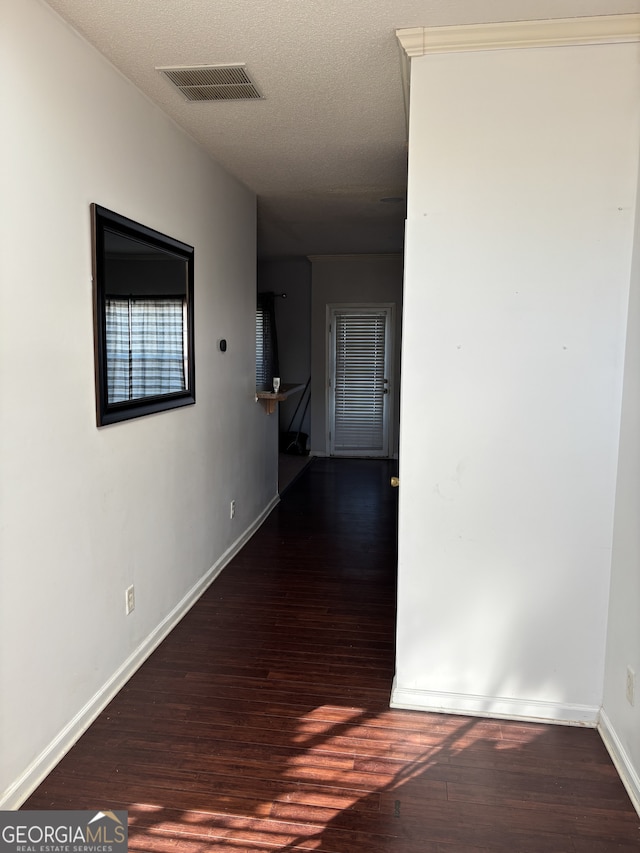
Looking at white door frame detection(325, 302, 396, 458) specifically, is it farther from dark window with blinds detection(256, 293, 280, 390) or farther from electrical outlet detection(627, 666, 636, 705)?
electrical outlet detection(627, 666, 636, 705)

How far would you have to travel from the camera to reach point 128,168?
263 cm

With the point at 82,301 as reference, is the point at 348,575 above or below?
below

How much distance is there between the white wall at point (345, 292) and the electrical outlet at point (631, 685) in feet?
19.4

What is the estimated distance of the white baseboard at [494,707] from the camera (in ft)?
7.83

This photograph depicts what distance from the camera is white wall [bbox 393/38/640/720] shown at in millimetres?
2209

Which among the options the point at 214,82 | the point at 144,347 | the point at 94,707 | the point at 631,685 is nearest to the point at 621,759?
the point at 631,685

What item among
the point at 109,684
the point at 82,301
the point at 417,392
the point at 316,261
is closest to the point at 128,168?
the point at 82,301

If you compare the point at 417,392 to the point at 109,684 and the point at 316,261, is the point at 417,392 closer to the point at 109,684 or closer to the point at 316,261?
the point at 109,684

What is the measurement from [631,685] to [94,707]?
6.46 ft

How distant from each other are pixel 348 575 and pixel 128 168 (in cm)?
266

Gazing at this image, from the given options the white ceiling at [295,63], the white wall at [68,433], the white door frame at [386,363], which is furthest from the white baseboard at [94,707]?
the white door frame at [386,363]

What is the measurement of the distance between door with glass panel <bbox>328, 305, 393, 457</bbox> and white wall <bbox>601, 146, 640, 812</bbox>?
19.0 feet

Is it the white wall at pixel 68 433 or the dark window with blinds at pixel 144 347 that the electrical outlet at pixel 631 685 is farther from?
the dark window with blinds at pixel 144 347

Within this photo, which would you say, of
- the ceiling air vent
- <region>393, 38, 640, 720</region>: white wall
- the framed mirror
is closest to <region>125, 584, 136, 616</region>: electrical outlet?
the framed mirror
